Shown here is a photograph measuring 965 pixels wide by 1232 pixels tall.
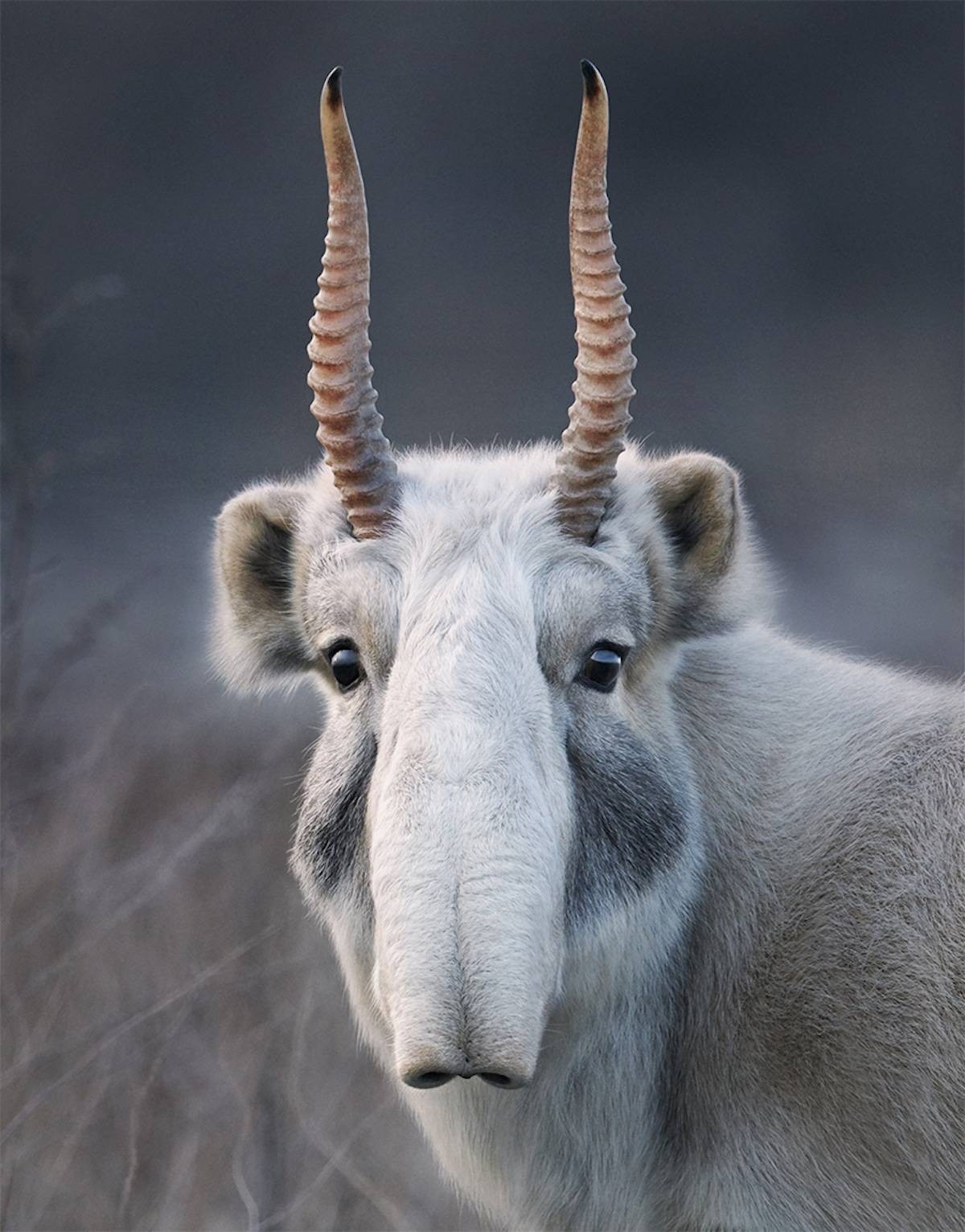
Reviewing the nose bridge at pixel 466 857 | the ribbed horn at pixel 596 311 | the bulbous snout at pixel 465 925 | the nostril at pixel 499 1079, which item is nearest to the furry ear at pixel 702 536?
the ribbed horn at pixel 596 311

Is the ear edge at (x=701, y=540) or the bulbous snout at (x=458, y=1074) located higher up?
the ear edge at (x=701, y=540)

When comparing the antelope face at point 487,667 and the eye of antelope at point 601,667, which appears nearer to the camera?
the antelope face at point 487,667

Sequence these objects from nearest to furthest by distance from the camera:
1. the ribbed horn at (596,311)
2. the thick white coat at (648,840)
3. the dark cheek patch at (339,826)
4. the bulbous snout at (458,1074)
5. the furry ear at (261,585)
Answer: the bulbous snout at (458,1074)
the thick white coat at (648,840)
the ribbed horn at (596,311)
the dark cheek patch at (339,826)
the furry ear at (261,585)

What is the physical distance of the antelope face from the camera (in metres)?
2.93

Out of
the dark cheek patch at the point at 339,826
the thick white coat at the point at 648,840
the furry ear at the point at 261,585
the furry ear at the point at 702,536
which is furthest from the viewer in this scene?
the furry ear at the point at 261,585

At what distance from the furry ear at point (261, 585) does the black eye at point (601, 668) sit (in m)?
1.03

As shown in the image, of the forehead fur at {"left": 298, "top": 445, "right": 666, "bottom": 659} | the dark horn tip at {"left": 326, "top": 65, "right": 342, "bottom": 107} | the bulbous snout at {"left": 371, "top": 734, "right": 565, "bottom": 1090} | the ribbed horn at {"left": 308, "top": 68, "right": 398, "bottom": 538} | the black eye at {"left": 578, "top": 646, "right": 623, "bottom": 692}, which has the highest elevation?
the dark horn tip at {"left": 326, "top": 65, "right": 342, "bottom": 107}

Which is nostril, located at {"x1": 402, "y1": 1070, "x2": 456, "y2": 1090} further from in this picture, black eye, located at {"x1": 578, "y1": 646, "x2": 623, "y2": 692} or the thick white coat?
black eye, located at {"x1": 578, "y1": 646, "x2": 623, "y2": 692}

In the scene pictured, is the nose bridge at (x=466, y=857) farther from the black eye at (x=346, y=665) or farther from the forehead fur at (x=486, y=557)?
the black eye at (x=346, y=665)

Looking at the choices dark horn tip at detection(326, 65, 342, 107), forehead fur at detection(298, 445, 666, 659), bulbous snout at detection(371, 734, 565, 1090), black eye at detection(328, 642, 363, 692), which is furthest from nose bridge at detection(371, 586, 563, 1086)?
dark horn tip at detection(326, 65, 342, 107)

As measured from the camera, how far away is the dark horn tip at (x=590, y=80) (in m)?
3.37

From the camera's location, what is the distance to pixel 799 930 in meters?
3.78

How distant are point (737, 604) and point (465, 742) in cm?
127

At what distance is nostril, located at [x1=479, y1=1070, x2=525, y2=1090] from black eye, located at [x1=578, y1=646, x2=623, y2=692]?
3.52ft
